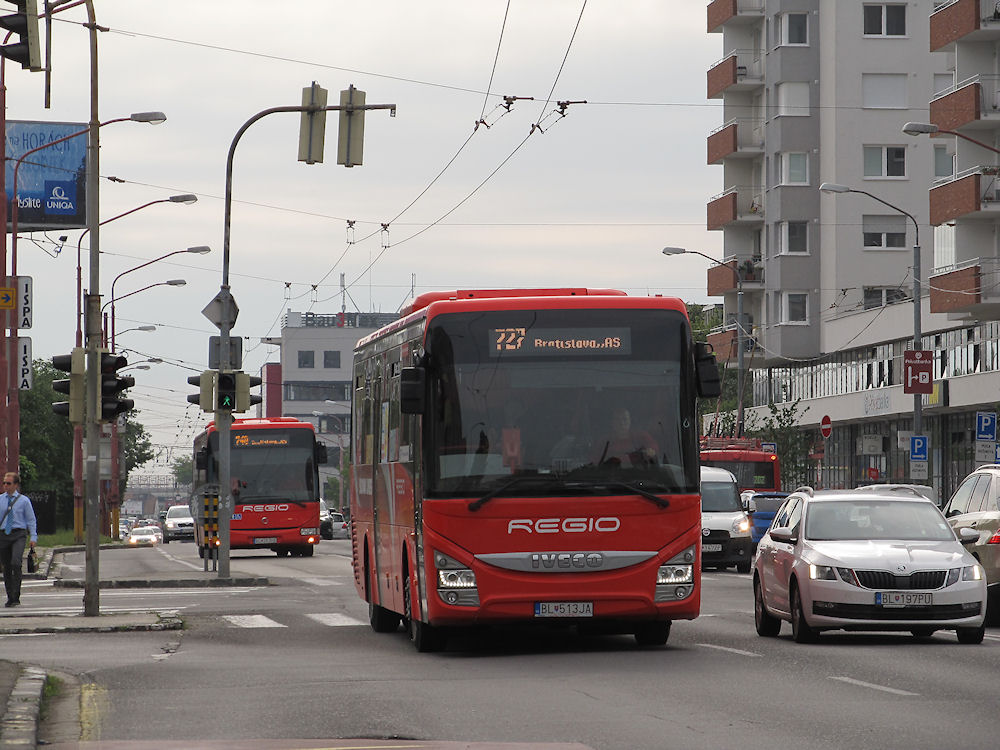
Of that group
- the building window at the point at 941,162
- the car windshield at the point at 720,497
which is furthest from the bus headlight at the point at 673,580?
the building window at the point at 941,162

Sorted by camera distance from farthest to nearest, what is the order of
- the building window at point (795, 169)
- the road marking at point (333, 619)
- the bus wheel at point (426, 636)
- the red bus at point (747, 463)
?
the building window at point (795, 169), the red bus at point (747, 463), the road marking at point (333, 619), the bus wheel at point (426, 636)

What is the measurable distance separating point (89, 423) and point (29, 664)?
22.4 ft

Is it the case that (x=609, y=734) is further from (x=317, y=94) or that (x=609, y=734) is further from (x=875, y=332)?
(x=875, y=332)

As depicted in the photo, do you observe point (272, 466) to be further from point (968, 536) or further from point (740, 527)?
point (968, 536)

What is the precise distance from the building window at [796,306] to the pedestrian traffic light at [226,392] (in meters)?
47.4

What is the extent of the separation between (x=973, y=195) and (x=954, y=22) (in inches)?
194

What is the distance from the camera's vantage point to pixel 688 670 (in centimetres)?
1509

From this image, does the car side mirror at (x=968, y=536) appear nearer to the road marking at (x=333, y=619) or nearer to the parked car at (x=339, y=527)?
the road marking at (x=333, y=619)

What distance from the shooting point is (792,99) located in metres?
77.2

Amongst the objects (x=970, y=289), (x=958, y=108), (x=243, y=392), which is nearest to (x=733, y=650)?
(x=243, y=392)

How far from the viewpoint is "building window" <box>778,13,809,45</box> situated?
252 ft

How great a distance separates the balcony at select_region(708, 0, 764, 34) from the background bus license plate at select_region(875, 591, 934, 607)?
64.4m

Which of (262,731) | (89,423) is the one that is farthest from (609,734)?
(89,423)

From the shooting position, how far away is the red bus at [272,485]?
47125 mm
